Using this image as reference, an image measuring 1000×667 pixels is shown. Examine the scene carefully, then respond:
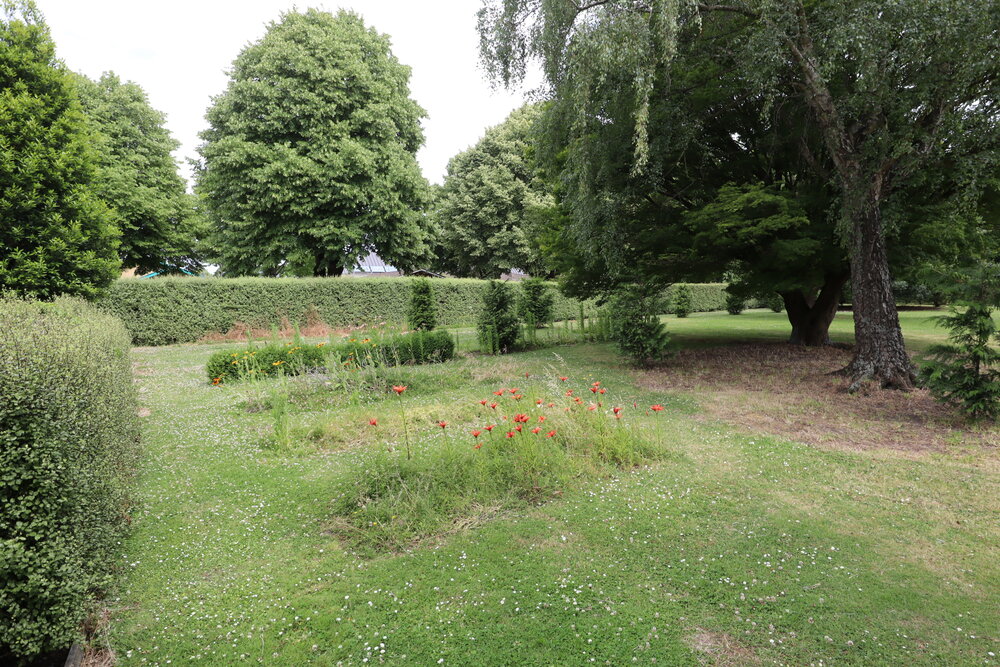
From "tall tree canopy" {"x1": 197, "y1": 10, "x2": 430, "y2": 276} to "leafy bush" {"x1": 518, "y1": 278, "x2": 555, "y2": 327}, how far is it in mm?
7766

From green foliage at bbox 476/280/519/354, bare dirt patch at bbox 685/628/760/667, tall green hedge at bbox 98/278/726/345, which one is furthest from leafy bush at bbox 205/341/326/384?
bare dirt patch at bbox 685/628/760/667

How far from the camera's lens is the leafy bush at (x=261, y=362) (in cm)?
912

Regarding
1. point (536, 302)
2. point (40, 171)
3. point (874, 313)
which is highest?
point (40, 171)

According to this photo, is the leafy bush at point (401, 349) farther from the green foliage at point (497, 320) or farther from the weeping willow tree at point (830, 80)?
the weeping willow tree at point (830, 80)

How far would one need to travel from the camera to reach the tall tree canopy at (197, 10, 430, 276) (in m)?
18.6

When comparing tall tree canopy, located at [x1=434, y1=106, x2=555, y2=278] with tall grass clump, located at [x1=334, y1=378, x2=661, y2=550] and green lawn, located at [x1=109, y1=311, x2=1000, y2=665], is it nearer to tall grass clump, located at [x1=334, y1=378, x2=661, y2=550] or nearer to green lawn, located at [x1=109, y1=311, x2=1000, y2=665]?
tall grass clump, located at [x1=334, y1=378, x2=661, y2=550]

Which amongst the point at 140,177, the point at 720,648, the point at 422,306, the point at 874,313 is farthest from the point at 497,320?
the point at 140,177

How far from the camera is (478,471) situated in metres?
4.29

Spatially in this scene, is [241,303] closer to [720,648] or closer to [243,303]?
[243,303]

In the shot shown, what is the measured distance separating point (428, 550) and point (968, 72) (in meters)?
8.95

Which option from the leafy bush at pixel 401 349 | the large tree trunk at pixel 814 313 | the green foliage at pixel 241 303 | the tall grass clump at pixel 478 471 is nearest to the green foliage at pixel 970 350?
the tall grass clump at pixel 478 471

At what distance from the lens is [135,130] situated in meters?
22.9

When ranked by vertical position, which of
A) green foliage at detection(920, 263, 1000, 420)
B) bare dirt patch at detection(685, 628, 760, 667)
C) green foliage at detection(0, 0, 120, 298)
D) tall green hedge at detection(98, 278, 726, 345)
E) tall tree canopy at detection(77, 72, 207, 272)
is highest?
tall tree canopy at detection(77, 72, 207, 272)

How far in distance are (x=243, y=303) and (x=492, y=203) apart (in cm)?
1842
